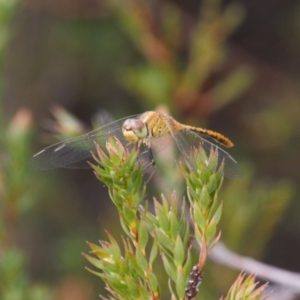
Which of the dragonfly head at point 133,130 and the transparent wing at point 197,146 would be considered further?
the dragonfly head at point 133,130

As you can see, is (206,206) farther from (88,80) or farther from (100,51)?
(88,80)

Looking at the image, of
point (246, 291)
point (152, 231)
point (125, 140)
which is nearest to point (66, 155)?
point (125, 140)

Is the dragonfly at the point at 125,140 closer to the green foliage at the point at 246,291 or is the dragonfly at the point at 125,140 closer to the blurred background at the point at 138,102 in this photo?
the blurred background at the point at 138,102

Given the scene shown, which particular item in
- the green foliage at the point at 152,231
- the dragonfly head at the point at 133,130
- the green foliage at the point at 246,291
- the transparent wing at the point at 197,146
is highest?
the dragonfly head at the point at 133,130

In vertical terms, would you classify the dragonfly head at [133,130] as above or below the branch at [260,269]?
above

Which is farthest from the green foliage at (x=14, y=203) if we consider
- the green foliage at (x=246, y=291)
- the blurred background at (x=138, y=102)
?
the green foliage at (x=246, y=291)

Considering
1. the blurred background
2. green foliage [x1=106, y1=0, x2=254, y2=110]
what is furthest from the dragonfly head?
green foliage [x1=106, y1=0, x2=254, y2=110]
